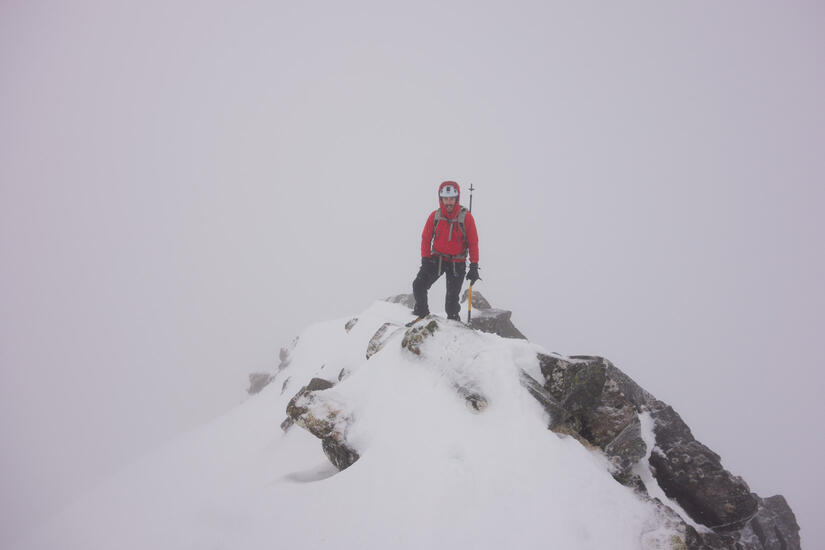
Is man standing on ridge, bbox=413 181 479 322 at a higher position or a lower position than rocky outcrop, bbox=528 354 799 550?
higher

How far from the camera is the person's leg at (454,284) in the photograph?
10.2 m

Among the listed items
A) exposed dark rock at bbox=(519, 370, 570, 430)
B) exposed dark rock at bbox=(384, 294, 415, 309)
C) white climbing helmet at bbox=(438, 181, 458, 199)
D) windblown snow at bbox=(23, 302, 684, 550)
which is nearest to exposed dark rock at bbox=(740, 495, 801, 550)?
windblown snow at bbox=(23, 302, 684, 550)

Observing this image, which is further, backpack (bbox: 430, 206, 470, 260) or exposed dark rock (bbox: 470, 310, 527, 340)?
exposed dark rock (bbox: 470, 310, 527, 340)

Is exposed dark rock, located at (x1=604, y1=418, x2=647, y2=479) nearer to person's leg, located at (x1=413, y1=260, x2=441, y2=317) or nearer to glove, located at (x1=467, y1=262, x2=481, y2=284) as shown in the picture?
glove, located at (x1=467, y1=262, x2=481, y2=284)

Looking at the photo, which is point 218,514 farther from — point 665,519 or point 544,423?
point 665,519

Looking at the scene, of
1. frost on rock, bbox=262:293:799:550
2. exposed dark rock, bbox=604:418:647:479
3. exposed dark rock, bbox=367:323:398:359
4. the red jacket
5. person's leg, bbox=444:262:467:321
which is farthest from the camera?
person's leg, bbox=444:262:467:321

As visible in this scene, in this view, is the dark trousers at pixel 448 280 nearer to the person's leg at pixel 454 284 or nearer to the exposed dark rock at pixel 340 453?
the person's leg at pixel 454 284

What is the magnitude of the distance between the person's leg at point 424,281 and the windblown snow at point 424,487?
2456mm

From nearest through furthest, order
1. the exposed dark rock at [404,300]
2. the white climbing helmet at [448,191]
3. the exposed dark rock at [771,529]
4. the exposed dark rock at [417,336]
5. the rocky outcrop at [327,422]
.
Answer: the rocky outcrop at [327,422]
the exposed dark rock at [771,529]
the exposed dark rock at [417,336]
the white climbing helmet at [448,191]
the exposed dark rock at [404,300]

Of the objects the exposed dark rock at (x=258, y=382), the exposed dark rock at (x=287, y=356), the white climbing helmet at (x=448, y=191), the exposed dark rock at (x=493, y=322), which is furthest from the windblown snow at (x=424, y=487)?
the exposed dark rock at (x=258, y=382)

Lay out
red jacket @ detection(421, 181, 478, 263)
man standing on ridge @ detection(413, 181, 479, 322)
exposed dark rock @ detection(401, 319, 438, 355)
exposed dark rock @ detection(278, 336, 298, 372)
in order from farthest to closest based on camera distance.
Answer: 1. exposed dark rock @ detection(278, 336, 298, 372)
2. red jacket @ detection(421, 181, 478, 263)
3. man standing on ridge @ detection(413, 181, 479, 322)
4. exposed dark rock @ detection(401, 319, 438, 355)

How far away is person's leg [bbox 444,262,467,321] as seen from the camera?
402 inches

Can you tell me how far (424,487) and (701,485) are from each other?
5.76 meters

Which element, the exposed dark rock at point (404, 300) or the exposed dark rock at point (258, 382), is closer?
the exposed dark rock at point (404, 300)
